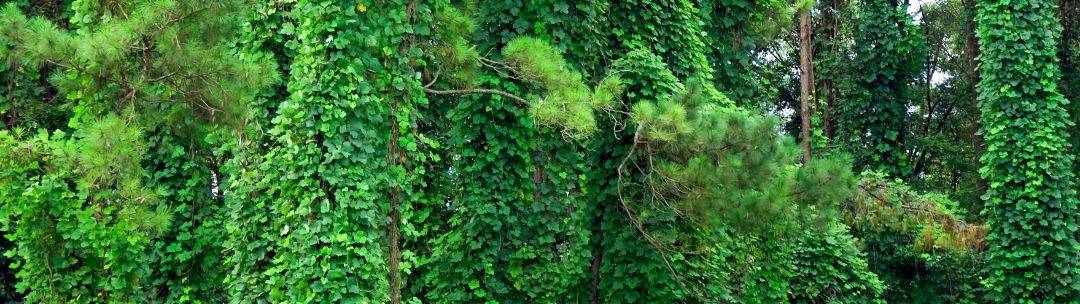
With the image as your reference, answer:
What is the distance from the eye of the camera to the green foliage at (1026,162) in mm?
14039

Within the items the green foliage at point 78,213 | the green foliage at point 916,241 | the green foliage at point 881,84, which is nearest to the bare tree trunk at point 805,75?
the green foliage at point 881,84

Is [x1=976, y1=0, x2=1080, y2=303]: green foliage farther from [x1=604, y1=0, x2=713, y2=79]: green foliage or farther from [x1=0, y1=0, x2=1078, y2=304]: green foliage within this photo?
[x1=604, y1=0, x2=713, y2=79]: green foliage

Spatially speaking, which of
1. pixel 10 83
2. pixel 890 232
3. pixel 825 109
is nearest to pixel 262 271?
pixel 10 83

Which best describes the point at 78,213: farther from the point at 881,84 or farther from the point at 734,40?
the point at 881,84

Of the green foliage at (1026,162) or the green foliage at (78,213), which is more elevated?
the green foliage at (1026,162)

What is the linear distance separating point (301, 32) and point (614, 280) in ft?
13.6

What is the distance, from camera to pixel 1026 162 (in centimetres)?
1427

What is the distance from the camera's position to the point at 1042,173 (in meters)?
14.1

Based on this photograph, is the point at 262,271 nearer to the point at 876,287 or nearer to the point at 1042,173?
the point at 876,287

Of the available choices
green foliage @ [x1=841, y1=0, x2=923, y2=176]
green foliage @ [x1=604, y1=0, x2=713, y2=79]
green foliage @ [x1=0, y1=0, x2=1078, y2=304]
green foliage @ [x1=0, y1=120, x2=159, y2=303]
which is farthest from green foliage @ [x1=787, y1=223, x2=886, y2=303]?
green foliage @ [x1=0, y1=120, x2=159, y2=303]

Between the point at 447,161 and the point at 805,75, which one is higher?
the point at 805,75

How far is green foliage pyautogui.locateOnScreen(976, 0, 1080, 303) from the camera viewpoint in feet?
46.1

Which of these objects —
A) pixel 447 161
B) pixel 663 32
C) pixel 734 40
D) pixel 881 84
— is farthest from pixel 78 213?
pixel 881 84

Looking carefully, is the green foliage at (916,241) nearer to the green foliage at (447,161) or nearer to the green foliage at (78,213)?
the green foliage at (447,161)
